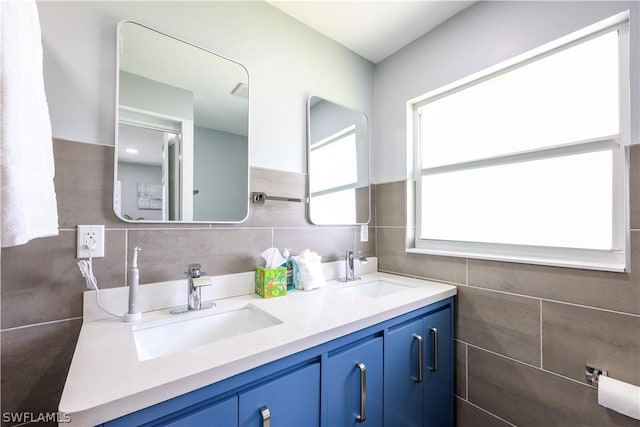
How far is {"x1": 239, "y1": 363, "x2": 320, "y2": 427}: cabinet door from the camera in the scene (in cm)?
73

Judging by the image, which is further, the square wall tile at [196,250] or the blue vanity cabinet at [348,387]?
the square wall tile at [196,250]

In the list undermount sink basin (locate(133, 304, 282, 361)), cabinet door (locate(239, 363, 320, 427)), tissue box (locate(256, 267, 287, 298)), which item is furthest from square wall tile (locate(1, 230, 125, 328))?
cabinet door (locate(239, 363, 320, 427))

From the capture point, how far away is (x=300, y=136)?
160cm

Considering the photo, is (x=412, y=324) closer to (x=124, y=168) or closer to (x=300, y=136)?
(x=300, y=136)

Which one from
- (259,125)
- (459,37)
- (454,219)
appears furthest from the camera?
(454,219)

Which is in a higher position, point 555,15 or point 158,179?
point 555,15

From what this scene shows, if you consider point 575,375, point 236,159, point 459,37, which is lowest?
point 575,375

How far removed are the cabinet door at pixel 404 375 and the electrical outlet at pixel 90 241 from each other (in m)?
1.17

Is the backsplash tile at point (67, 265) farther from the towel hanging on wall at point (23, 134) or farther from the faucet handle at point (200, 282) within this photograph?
the towel hanging on wall at point (23, 134)

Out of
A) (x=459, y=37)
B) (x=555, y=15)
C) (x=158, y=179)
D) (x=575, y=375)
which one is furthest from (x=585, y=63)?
(x=158, y=179)

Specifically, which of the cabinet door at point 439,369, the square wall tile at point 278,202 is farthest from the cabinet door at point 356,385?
the square wall tile at point 278,202

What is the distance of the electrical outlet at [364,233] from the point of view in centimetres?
189

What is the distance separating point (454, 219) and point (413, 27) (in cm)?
123

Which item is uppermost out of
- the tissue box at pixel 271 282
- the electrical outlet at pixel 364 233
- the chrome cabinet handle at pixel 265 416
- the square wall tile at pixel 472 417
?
the electrical outlet at pixel 364 233
